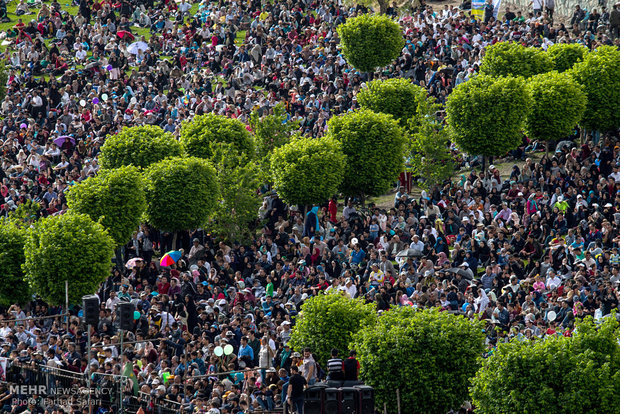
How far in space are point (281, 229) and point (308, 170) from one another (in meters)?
2.61

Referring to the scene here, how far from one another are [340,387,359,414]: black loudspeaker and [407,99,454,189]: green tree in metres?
22.1

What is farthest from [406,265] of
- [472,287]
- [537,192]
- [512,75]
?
[512,75]

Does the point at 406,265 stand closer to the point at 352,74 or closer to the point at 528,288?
the point at 528,288

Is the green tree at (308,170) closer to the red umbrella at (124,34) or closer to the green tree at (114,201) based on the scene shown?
the green tree at (114,201)

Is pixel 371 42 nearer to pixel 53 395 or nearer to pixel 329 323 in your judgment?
pixel 329 323

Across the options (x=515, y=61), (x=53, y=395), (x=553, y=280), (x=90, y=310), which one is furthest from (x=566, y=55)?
(x=90, y=310)

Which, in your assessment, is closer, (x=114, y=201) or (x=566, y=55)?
(x=114, y=201)

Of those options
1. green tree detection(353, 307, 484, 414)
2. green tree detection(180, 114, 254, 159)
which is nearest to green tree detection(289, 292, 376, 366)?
green tree detection(353, 307, 484, 414)

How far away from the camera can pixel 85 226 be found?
3919 cm

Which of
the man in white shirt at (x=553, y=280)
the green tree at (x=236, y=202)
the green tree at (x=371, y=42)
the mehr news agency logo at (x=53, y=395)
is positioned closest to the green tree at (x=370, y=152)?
the green tree at (x=236, y=202)

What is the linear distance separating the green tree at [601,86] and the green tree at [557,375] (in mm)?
22520

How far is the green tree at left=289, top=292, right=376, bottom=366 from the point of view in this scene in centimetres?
3062

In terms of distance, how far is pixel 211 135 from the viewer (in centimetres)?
4766

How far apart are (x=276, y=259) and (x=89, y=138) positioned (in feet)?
59.8
